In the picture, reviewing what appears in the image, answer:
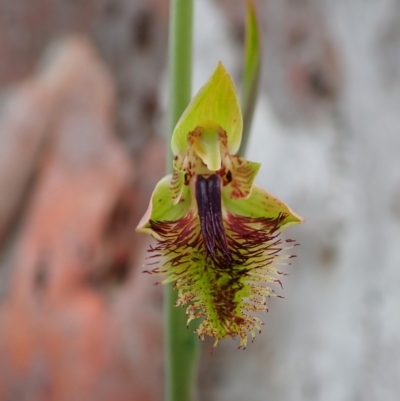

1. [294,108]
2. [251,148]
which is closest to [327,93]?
[294,108]

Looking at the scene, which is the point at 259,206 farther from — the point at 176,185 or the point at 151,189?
the point at 151,189

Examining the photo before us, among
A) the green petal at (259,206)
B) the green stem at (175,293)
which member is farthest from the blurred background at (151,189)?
the green petal at (259,206)

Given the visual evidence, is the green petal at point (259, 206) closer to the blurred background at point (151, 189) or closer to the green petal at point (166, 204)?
the green petal at point (166, 204)

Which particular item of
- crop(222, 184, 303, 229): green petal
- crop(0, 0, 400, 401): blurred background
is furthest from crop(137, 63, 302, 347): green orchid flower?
crop(0, 0, 400, 401): blurred background

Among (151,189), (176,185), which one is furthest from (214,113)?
(151,189)

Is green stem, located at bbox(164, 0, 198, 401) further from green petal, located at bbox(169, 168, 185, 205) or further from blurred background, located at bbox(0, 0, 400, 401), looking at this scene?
blurred background, located at bbox(0, 0, 400, 401)

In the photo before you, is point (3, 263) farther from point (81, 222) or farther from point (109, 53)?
point (109, 53)

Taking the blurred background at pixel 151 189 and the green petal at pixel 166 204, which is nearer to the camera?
the green petal at pixel 166 204
